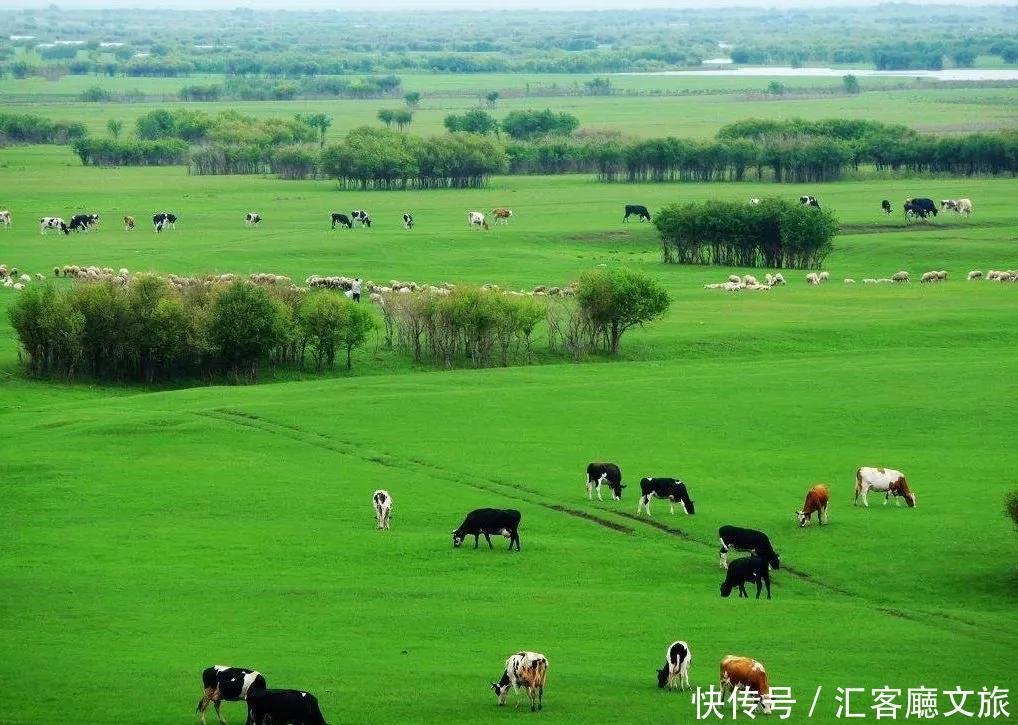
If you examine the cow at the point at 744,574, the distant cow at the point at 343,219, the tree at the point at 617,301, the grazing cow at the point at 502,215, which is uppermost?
the grazing cow at the point at 502,215

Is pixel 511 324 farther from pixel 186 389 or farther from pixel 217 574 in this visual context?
pixel 217 574

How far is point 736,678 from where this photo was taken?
28688 mm

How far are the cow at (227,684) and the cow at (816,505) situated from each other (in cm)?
1943

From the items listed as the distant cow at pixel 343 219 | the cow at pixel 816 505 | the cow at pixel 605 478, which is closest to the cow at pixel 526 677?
the cow at pixel 816 505

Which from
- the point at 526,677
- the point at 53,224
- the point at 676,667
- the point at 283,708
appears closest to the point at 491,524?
the point at 676,667

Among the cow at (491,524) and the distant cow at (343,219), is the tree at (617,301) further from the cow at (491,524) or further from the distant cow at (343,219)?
the distant cow at (343,219)

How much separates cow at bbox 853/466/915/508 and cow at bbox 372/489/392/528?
1357 centimetres

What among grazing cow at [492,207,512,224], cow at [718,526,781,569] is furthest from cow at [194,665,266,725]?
grazing cow at [492,207,512,224]

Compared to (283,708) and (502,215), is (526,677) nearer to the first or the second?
(283,708)

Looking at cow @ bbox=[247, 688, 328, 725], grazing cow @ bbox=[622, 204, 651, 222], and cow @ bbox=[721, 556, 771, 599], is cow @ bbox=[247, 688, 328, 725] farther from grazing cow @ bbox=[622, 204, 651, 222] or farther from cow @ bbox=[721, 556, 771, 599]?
grazing cow @ bbox=[622, 204, 651, 222]

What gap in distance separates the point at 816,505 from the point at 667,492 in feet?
13.7

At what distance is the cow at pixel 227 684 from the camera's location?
27.8 meters

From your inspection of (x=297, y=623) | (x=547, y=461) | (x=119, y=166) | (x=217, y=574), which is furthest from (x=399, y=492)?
(x=119, y=166)

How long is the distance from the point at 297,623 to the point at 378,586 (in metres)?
3.47
